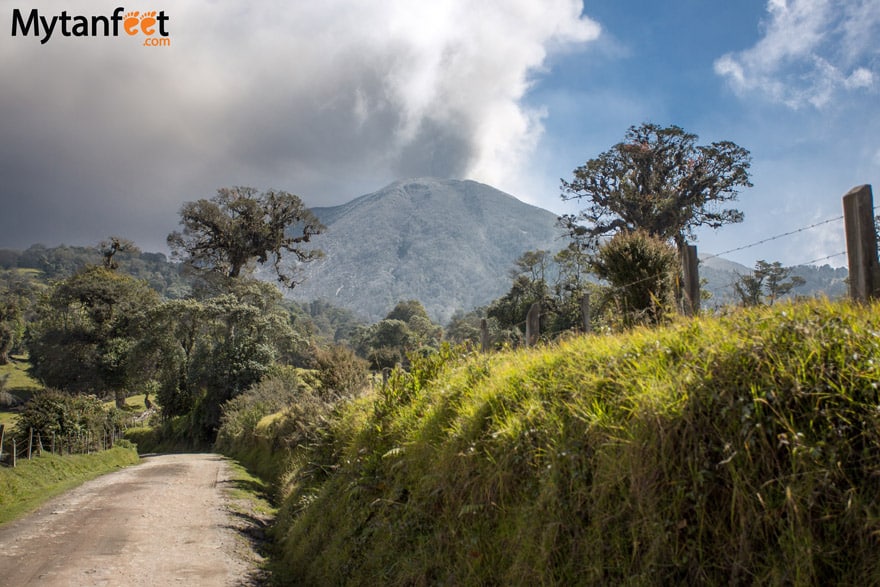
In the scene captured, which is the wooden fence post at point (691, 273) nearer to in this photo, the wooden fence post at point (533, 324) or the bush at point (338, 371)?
the wooden fence post at point (533, 324)

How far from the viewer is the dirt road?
287 inches

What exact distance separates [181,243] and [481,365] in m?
56.4

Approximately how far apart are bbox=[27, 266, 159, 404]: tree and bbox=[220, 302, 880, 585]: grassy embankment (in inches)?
2145

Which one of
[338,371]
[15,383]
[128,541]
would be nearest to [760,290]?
[338,371]

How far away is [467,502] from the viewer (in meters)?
4.96

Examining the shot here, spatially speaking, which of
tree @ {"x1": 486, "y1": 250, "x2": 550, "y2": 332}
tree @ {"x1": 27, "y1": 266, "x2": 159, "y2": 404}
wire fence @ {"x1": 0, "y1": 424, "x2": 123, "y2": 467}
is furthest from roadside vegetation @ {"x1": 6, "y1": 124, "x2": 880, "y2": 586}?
tree @ {"x1": 27, "y1": 266, "x2": 159, "y2": 404}

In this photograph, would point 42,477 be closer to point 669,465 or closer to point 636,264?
point 636,264

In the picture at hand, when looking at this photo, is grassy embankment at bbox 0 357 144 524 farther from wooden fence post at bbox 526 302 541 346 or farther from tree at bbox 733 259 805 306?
tree at bbox 733 259 805 306

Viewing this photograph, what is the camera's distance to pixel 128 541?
8.95 meters

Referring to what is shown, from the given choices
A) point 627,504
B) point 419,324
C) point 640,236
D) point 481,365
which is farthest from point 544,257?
point 419,324

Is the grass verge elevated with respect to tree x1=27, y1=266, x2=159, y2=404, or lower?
lower

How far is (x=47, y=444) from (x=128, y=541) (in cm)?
1570

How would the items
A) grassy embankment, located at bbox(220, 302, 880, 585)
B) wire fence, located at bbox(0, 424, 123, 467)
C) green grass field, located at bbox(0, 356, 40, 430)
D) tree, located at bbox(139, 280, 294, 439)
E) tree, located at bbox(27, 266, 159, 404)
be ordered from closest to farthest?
grassy embankment, located at bbox(220, 302, 880, 585) → wire fence, located at bbox(0, 424, 123, 467) → tree, located at bbox(139, 280, 294, 439) → tree, located at bbox(27, 266, 159, 404) → green grass field, located at bbox(0, 356, 40, 430)

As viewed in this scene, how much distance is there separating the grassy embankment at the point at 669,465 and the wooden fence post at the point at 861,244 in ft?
4.28
